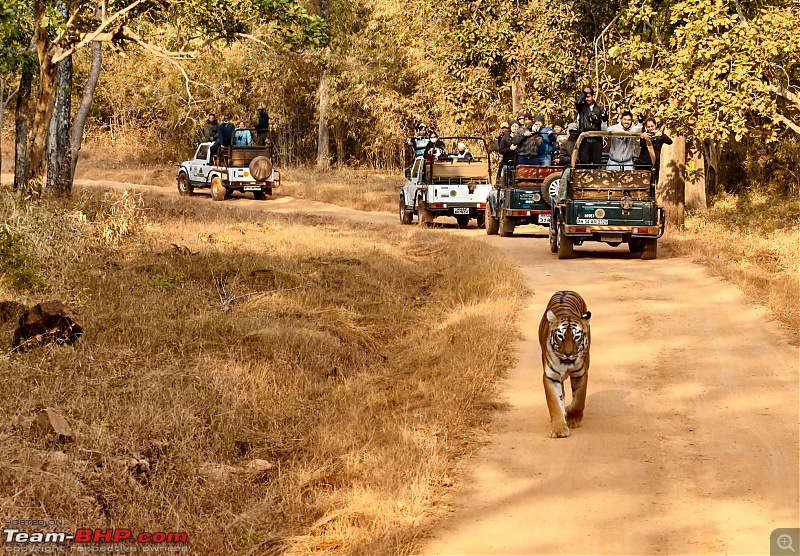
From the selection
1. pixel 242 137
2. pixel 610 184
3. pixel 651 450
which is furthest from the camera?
pixel 242 137

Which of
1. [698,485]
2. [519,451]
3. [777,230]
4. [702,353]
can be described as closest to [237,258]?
[702,353]

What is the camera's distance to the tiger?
8203mm

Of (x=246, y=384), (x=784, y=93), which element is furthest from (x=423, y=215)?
(x=246, y=384)

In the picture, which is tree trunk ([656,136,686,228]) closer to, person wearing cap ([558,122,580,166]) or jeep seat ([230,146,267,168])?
person wearing cap ([558,122,580,166])

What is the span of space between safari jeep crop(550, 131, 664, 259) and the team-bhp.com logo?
1207cm

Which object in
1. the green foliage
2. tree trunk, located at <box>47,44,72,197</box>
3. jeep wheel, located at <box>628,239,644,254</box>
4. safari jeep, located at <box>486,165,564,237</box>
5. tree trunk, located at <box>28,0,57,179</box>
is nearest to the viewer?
the green foliage

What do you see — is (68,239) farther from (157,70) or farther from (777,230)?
(157,70)

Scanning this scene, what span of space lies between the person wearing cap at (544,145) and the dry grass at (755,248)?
9.86 feet

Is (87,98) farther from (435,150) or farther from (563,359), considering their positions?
(563,359)

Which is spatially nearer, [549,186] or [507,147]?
[549,186]

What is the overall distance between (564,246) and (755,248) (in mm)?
3219

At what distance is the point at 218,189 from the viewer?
3253cm

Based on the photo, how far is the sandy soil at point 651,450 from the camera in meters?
6.57

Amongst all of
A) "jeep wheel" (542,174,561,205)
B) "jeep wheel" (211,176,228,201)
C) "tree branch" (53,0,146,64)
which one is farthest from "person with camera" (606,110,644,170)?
"jeep wheel" (211,176,228,201)
